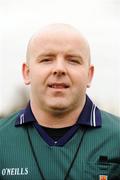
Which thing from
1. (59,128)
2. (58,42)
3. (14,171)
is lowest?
(14,171)

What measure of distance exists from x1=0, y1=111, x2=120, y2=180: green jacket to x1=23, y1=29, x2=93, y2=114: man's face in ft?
0.42

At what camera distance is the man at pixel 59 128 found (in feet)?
4.93

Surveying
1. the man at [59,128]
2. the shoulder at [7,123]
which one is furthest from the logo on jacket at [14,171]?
the shoulder at [7,123]

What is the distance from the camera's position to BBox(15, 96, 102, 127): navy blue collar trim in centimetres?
160

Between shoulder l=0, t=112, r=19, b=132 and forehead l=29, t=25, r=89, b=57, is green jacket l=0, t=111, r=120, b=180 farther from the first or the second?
forehead l=29, t=25, r=89, b=57

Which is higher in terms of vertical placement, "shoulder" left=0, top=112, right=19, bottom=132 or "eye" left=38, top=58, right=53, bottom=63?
"eye" left=38, top=58, right=53, bottom=63

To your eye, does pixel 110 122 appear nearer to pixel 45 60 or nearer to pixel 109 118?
pixel 109 118

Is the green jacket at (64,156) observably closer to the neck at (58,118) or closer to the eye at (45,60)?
the neck at (58,118)

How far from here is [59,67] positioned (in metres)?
1.47

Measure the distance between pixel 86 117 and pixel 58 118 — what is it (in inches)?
4.0

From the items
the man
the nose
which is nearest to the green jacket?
the man

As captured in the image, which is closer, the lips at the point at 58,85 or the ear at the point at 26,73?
the lips at the point at 58,85

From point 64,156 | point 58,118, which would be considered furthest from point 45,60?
point 64,156

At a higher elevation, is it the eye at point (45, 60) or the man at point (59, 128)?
the eye at point (45, 60)
